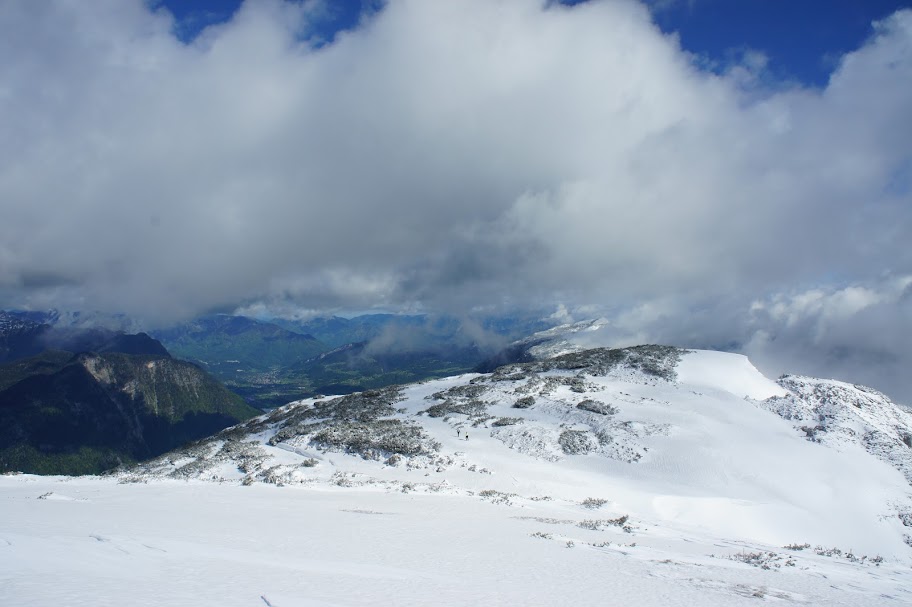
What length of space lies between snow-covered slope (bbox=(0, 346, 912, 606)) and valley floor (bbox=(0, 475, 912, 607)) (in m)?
0.11

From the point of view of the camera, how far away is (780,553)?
19438 mm

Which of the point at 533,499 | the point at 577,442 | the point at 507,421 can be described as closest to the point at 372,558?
the point at 533,499

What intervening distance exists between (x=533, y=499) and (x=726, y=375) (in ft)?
106

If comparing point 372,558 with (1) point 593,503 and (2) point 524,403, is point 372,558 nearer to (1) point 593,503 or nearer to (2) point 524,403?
(1) point 593,503

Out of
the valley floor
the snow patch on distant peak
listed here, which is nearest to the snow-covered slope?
the valley floor

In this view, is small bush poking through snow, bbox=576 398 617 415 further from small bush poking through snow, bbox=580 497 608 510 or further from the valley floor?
the valley floor

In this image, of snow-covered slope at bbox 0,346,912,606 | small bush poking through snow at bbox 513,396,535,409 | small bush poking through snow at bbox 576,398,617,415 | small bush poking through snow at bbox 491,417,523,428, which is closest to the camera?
snow-covered slope at bbox 0,346,912,606

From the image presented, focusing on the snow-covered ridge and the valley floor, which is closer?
the valley floor

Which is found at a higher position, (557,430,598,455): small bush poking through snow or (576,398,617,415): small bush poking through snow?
(576,398,617,415): small bush poking through snow

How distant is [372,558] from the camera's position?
47.5 ft

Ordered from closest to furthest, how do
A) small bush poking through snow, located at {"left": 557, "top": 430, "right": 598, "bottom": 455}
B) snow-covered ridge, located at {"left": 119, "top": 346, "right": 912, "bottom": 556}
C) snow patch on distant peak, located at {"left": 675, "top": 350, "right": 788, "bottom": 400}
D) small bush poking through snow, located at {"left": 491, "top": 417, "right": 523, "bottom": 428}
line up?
snow-covered ridge, located at {"left": 119, "top": 346, "right": 912, "bottom": 556}
small bush poking through snow, located at {"left": 557, "top": 430, "right": 598, "bottom": 455}
small bush poking through snow, located at {"left": 491, "top": 417, "right": 523, "bottom": 428}
snow patch on distant peak, located at {"left": 675, "top": 350, "right": 788, "bottom": 400}

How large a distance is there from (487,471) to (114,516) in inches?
832

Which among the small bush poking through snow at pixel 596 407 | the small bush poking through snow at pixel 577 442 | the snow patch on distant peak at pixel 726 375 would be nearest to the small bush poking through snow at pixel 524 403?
the small bush poking through snow at pixel 596 407

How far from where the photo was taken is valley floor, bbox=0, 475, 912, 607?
10.2m
